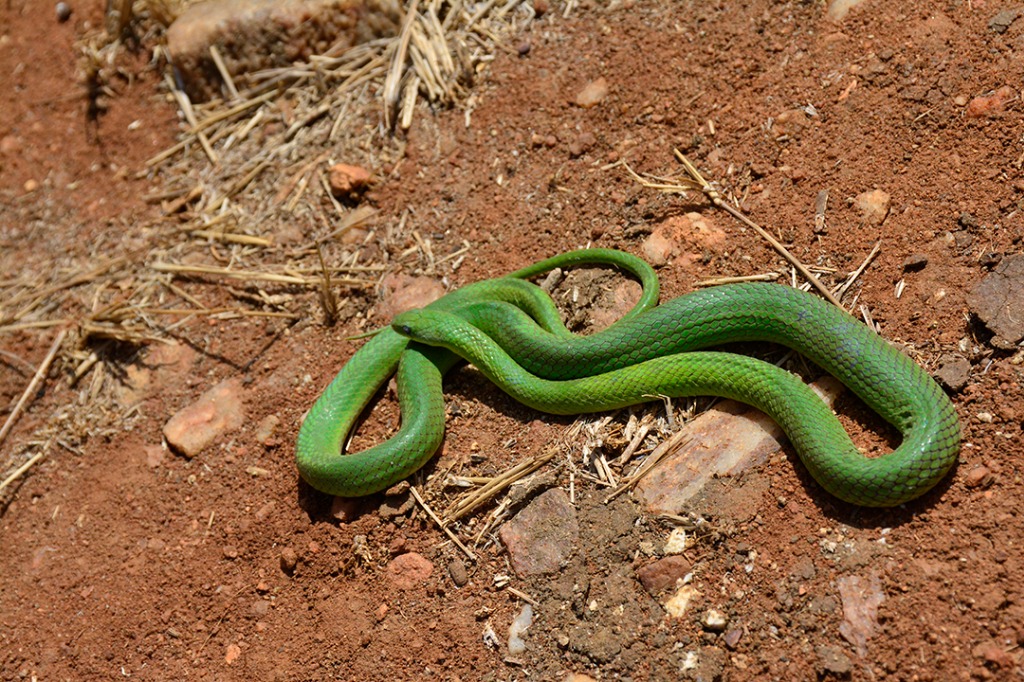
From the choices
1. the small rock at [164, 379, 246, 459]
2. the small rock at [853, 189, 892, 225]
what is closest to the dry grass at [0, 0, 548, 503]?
the small rock at [164, 379, 246, 459]

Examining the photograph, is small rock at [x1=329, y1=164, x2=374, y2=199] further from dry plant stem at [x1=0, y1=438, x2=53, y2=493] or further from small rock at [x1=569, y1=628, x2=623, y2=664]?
small rock at [x1=569, y1=628, x2=623, y2=664]

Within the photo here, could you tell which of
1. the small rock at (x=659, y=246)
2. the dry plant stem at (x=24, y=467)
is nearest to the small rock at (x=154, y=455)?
the dry plant stem at (x=24, y=467)

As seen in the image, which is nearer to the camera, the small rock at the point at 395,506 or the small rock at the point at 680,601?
the small rock at the point at 680,601

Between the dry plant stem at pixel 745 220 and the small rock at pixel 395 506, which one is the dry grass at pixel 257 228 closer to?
the small rock at pixel 395 506

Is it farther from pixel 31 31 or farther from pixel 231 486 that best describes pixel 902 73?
pixel 31 31

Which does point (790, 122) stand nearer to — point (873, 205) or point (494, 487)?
point (873, 205)

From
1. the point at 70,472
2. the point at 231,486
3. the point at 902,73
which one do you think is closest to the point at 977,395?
the point at 902,73
